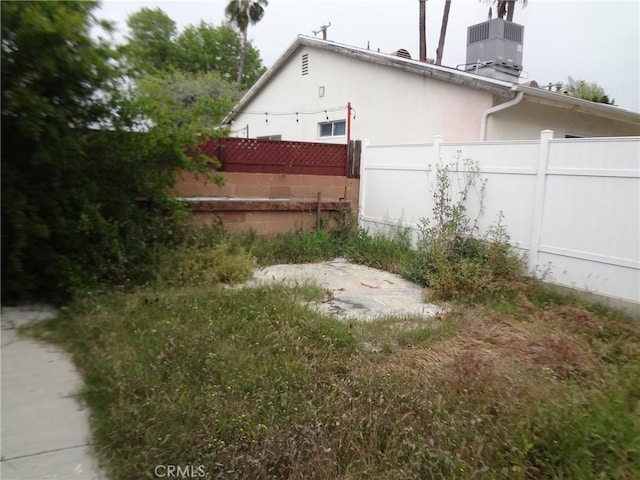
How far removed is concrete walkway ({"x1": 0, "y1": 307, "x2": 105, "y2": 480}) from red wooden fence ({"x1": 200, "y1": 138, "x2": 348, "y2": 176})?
403cm

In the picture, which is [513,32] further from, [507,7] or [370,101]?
[507,7]

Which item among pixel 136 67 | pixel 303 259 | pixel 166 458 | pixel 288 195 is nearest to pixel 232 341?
pixel 166 458

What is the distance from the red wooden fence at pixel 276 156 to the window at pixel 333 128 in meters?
3.96

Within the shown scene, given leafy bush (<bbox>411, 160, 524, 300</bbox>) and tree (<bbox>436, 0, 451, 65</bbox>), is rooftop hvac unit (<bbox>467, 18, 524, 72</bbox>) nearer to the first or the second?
leafy bush (<bbox>411, 160, 524, 300</bbox>)

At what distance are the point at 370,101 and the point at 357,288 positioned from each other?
261 inches

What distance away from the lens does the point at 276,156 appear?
777 centimetres

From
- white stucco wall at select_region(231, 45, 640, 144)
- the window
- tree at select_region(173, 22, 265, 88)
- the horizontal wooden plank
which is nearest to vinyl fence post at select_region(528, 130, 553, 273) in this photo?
white stucco wall at select_region(231, 45, 640, 144)

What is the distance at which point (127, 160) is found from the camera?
17.0ft

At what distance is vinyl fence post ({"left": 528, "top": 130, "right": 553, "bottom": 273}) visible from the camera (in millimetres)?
5621

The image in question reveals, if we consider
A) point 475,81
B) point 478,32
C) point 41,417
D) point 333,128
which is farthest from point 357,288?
point 478,32

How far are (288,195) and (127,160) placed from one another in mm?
3268

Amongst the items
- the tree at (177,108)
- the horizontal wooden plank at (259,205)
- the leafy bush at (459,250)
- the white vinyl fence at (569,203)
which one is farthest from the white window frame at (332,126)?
the tree at (177,108)

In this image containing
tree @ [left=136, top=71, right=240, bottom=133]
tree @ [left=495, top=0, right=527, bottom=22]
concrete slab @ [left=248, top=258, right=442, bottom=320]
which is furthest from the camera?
tree @ [left=495, top=0, right=527, bottom=22]

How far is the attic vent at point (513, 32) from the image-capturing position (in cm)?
1076
